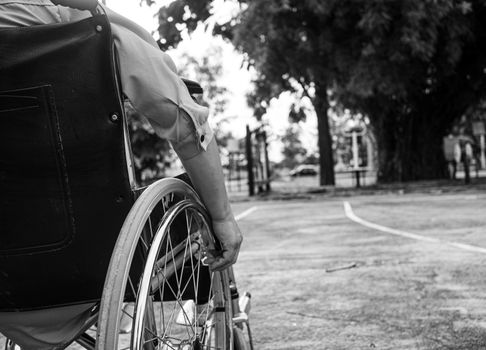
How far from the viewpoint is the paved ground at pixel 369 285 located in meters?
3.47

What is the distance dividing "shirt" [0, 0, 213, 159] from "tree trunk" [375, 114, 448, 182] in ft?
66.1

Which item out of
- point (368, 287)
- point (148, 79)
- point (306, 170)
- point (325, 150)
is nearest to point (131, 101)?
point (148, 79)

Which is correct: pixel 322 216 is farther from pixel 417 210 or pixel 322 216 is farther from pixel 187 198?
pixel 187 198

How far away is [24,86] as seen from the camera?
1651 millimetres

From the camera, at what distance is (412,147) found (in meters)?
21.7

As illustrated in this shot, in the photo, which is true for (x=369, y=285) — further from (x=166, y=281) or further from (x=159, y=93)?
(x=159, y=93)

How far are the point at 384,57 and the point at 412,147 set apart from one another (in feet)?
20.0

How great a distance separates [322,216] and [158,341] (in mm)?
9203

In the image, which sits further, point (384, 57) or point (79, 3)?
point (384, 57)

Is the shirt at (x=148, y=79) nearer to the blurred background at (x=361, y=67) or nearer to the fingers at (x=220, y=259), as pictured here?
the fingers at (x=220, y=259)

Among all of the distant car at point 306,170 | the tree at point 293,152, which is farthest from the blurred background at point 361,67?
the tree at point 293,152

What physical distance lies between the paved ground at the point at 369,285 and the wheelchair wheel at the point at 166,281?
1190 millimetres

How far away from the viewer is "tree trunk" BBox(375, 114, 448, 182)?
847 inches

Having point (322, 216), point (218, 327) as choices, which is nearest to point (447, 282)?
point (218, 327)
